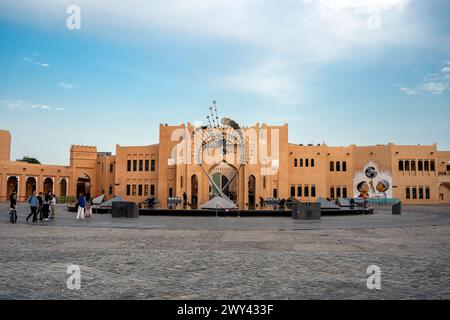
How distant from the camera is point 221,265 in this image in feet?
29.4

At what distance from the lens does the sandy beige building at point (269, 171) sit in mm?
48406

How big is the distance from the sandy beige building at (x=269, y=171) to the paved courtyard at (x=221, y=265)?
3315 centimetres

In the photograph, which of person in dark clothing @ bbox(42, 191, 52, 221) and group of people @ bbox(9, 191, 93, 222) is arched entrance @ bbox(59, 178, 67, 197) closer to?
group of people @ bbox(9, 191, 93, 222)

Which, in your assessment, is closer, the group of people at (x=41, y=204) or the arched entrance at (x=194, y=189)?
the group of people at (x=41, y=204)

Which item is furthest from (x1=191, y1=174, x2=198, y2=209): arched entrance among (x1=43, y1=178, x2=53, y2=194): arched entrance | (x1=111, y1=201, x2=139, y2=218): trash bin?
(x1=43, y1=178, x2=53, y2=194): arched entrance

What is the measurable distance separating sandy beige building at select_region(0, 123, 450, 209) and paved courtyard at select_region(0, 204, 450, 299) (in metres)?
33.2

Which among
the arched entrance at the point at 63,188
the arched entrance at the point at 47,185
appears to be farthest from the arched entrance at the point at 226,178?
the arched entrance at the point at 47,185

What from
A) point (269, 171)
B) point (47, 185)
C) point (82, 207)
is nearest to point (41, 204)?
point (82, 207)

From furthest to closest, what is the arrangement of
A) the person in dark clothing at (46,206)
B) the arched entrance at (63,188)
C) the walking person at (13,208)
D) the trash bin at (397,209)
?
1. the arched entrance at (63,188)
2. the trash bin at (397,209)
3. the person in dark clothing at (46,206)
4. the walking person at (13,208)

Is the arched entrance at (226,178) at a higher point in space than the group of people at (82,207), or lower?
higher

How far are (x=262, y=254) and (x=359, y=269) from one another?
9.07 feet

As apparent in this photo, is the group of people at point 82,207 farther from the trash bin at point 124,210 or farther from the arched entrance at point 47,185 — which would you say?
the arched entrance at point 47,185
